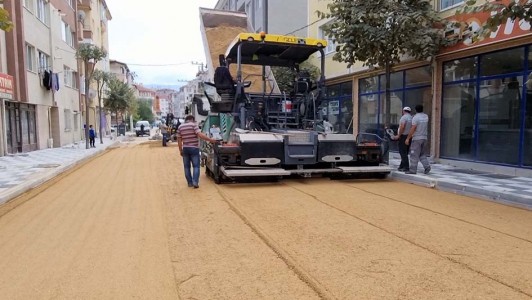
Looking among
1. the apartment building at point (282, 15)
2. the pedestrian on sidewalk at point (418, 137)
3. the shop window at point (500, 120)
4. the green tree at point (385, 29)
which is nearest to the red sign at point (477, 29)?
the green tree at point (385, 29)

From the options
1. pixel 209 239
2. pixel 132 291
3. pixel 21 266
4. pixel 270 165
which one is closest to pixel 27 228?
pixel 21 266

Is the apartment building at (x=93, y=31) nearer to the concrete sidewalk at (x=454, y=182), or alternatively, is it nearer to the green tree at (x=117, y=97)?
the green tree at (x=117, y=97)

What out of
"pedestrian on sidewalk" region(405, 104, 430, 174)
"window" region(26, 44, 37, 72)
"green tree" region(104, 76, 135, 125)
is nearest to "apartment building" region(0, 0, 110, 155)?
"window" region(26, 44, 37, 72)

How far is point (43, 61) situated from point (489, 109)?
72.2 ft

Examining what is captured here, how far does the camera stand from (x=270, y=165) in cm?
916

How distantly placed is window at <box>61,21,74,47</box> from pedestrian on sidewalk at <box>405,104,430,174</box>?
24.7 metres

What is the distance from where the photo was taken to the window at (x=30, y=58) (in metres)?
20.3

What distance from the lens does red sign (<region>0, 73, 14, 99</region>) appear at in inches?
612

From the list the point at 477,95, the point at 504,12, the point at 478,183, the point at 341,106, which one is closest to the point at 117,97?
the point at 341,106

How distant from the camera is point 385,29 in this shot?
10789mm

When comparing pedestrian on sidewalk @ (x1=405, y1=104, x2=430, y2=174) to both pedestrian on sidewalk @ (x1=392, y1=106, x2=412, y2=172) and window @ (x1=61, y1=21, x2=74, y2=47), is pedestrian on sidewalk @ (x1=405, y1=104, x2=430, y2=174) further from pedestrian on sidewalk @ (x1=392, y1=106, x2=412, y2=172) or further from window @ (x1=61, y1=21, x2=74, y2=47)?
window @ (x1=61, y1=21, x2=74, y2=47)

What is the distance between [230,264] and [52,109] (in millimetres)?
24293

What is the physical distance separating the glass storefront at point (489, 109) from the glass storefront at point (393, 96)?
0.90 metres

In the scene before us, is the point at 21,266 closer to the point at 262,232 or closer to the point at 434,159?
the point at 262,232
